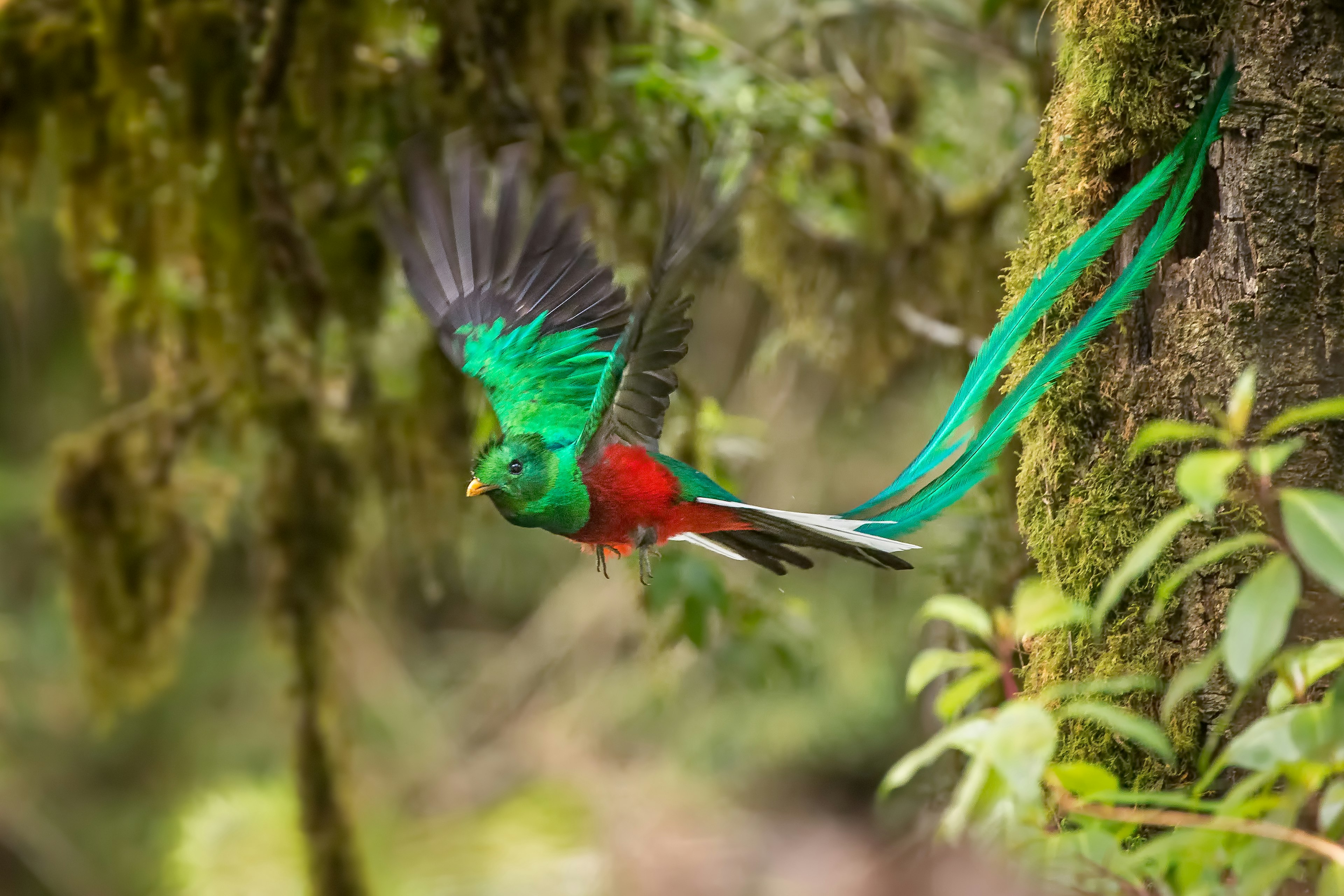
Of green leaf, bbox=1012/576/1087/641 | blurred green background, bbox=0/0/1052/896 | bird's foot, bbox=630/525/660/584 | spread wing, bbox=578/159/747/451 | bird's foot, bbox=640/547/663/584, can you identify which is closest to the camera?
green leaf, bbox=1012/576/1087/641

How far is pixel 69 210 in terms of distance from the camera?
3400 mm

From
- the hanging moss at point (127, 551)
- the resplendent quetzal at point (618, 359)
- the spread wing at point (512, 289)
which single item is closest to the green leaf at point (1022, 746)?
the resplendent quetzal at point (618, 359)

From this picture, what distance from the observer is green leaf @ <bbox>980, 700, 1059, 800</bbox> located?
0.99 metres

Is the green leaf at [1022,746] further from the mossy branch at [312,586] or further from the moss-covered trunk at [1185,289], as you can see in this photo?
the mossy branch at [312,586]

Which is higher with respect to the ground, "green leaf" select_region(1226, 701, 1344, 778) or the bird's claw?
"green leaf" select_region(1226, 701, 1344, 778)

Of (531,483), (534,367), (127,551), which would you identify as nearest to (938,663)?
(531,483)

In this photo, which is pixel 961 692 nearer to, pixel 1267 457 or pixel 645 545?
pixel 1267 457

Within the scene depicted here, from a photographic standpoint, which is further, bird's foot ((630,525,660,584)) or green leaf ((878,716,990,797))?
bird's foot ((630,525,660,584))

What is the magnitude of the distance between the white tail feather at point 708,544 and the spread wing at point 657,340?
8.7 inches

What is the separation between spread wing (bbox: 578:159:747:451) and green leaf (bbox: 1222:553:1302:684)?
3.38 feet

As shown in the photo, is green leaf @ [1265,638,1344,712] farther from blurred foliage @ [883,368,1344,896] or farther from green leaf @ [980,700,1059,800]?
green leaf @ [980,700,1059,800]

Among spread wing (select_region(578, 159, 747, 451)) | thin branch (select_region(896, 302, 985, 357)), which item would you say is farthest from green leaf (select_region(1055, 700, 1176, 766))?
thin branch (select_region(896, 302, 985, 357))

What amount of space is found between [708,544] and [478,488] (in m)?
0.52

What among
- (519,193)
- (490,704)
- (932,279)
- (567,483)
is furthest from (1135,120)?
(490,704)
